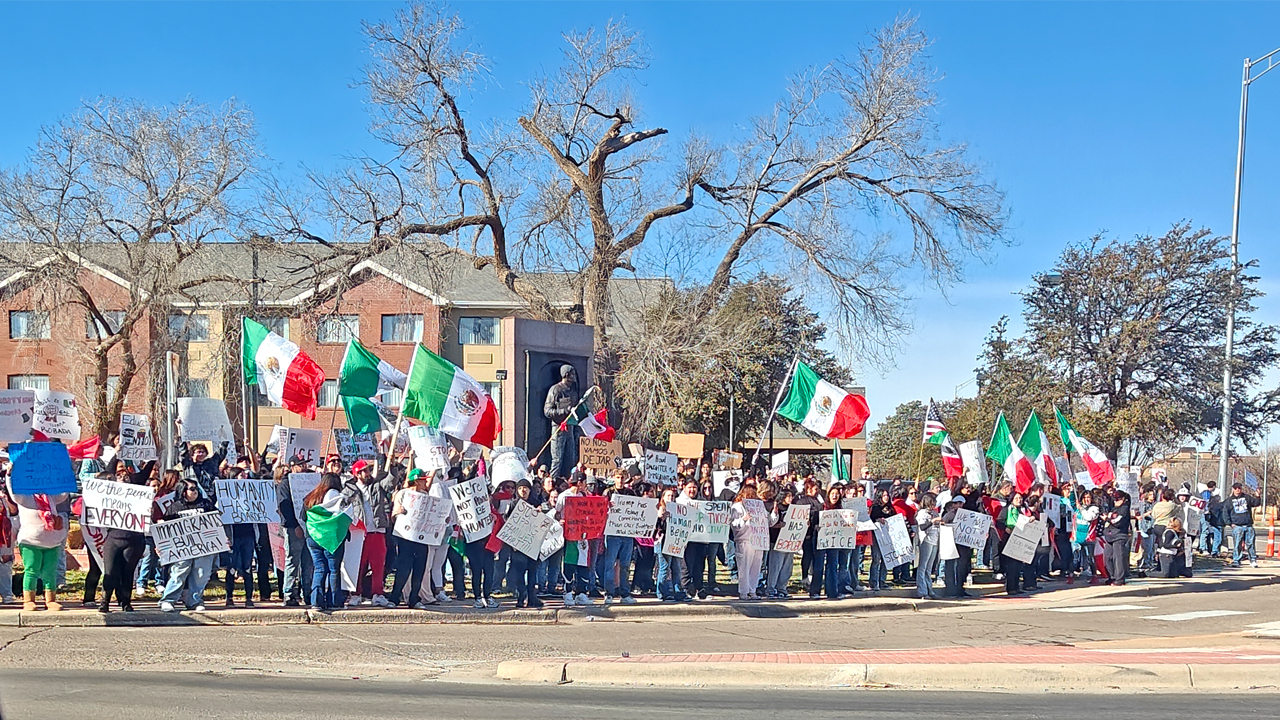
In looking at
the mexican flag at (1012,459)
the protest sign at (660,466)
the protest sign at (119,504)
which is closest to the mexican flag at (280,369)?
the protest sign at (119,504)

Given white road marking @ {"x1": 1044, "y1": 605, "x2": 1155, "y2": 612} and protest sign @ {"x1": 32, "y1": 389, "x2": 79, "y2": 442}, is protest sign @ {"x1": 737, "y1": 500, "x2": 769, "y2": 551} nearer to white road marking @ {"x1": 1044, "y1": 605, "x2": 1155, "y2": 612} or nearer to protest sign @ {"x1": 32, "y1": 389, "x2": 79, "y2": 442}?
white road marking @ {"x1": 1044, "y1": 605, "x2": 1155, "y2": 612}

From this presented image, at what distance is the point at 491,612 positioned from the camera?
14.4m

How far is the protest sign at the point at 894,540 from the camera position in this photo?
17.6 metres

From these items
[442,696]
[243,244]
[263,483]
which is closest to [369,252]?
[243,244]

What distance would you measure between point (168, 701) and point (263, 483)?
204 inches

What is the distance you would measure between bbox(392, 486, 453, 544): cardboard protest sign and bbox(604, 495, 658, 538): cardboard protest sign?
2066 mm

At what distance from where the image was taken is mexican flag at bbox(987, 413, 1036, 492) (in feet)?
73.3

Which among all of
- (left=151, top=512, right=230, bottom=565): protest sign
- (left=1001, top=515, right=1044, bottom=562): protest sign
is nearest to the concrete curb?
(left=151, top=512, right=230, bottom=565): protest sign

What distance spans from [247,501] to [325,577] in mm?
1193

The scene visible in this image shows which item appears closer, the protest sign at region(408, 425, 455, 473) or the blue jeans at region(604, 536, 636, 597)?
the blue jeans at region(604, 536, 636, 597)

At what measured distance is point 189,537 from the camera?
13383mm

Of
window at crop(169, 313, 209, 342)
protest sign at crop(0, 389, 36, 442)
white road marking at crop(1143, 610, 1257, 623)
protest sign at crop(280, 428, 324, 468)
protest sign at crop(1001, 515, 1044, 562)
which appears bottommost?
white road marking at crop(1143, 610, 1257, 623)

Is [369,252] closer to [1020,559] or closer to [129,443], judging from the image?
[129,443]

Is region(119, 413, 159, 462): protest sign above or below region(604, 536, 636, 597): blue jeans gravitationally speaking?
above
